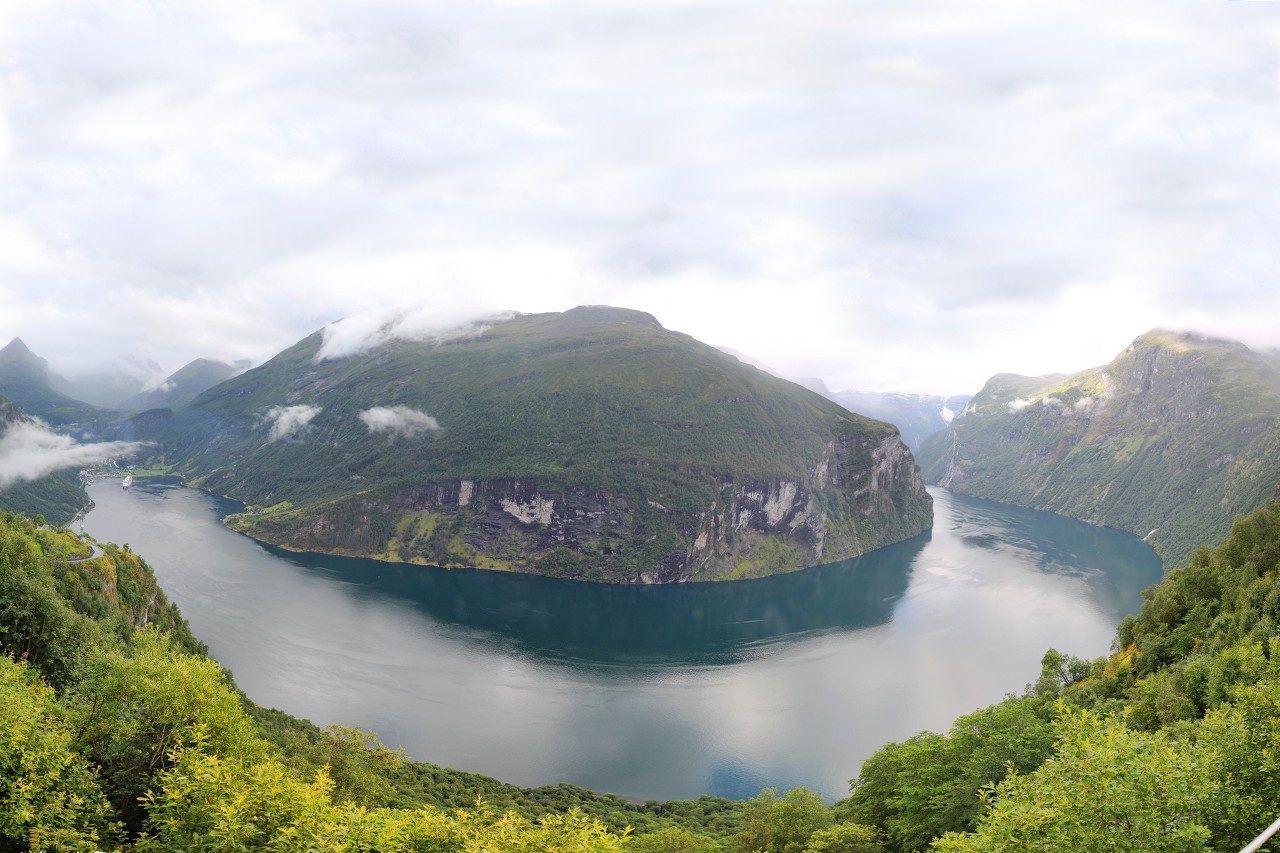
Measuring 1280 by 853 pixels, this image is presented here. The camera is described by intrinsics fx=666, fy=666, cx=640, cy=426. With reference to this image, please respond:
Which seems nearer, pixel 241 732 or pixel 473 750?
pixel 241 732

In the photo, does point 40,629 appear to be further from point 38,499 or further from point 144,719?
point 38,499

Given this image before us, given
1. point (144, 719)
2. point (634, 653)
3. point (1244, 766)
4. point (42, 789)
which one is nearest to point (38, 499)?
point (634, 653)

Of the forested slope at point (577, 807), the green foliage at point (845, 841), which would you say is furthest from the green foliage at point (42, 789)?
the green foliage at point (845, 841)

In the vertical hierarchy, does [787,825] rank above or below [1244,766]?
below

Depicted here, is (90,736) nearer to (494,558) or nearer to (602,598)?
(602,598)

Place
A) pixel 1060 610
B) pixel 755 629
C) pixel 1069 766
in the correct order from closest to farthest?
1. pixel 1069 766
2. pixel 755 629
3. pixel 1060 610

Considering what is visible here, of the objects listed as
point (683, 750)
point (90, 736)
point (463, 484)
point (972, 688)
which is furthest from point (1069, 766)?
point (463, 484)

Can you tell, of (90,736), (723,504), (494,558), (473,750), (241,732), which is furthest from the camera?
(723,504)
